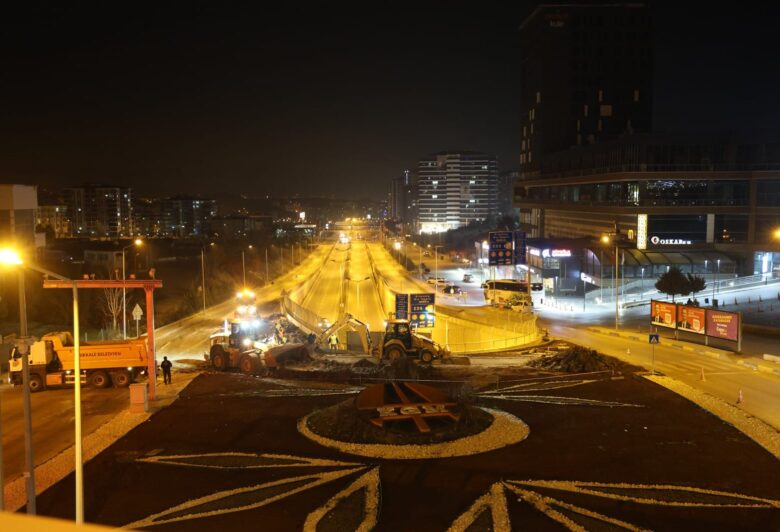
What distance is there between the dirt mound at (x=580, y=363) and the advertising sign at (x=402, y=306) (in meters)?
12.1

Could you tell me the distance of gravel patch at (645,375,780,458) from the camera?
16.9 meters

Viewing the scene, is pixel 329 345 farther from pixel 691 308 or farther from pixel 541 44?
pixel 541 44

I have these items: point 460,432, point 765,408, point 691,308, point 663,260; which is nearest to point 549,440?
point 460,432

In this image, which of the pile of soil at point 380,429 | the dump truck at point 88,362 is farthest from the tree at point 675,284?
the dump truck at point 88,362

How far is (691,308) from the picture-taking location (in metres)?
33.3

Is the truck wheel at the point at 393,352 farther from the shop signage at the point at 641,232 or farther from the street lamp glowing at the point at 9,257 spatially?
the shop signage at the point at 641,232

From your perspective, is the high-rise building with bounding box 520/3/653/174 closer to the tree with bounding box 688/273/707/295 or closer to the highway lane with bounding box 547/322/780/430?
the tree with bounding box 688/273/707/295

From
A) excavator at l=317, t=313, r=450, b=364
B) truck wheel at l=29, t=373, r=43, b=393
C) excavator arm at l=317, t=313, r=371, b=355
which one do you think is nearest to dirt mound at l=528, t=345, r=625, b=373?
excavator at l=317, t=313, r=450, b=364

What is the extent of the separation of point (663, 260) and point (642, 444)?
158ft

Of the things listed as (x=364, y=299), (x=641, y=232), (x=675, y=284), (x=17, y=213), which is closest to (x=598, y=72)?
(x=641, y=232)

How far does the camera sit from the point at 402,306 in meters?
39.1

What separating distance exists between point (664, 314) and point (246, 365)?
72.6 feet

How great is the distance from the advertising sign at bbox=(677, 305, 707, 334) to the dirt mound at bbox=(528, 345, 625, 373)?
6996 mm

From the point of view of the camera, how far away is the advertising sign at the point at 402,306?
127 ft
